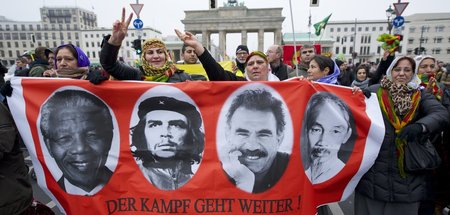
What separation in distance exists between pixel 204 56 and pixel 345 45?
95.6 meters

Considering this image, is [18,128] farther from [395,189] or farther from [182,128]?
[395,189]

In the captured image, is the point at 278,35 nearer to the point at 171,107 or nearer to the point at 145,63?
the point at 145,63

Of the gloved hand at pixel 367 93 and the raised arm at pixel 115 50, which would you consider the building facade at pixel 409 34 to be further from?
the raised arm at pixel 115 50

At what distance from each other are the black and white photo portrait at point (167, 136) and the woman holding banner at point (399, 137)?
5.00 feet

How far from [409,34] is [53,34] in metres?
113

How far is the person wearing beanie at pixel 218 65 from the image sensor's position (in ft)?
8.21

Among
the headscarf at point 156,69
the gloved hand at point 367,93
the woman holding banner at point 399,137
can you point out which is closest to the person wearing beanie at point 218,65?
the headscarf at point 156,69

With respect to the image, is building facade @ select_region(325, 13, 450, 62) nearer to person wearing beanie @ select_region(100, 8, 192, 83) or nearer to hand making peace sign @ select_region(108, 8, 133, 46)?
person wearing beanie @ select_region(100, 8, 192, 83)

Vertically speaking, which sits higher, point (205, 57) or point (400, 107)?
point (205, 57)

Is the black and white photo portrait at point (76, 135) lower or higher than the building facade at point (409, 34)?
lower

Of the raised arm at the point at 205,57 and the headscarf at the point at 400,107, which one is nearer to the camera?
the headscarf at the point at 400,107

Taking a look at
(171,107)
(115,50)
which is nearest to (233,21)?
(115,50)

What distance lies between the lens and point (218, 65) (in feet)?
8.55

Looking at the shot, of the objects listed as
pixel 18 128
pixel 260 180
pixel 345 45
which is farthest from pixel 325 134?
pixel 345 45
